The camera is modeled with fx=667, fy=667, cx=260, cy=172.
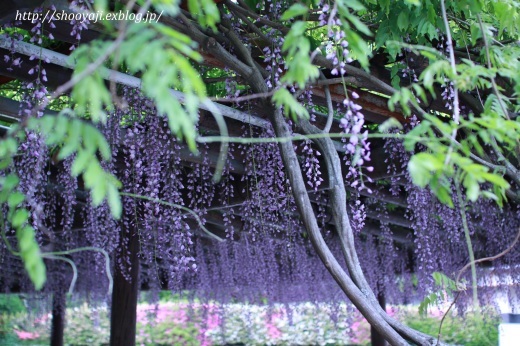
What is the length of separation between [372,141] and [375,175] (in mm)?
229

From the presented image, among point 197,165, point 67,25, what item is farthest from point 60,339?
point 67,25

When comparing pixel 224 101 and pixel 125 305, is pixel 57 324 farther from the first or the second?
pixel 224 101

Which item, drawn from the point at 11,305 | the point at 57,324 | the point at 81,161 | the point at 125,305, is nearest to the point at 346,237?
the point at 81,161

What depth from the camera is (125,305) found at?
222 inches

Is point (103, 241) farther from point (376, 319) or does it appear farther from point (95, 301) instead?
point (95, 301)

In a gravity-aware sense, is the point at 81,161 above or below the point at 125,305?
above

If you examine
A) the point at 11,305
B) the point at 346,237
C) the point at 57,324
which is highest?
the point at 346,237

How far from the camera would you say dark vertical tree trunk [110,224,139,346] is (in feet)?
18.2

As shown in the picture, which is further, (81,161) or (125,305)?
(125,305)

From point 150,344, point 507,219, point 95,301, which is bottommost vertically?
point 150,344

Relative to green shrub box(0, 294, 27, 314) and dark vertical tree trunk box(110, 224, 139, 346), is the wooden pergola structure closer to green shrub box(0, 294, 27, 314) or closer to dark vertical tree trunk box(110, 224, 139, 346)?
dark vertical tree trunk box(110, 224, 139, 346)

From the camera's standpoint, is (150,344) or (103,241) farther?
(150,344)

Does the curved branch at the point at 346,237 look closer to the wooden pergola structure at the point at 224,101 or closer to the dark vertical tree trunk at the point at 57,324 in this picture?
the wooden pergola structure at the point at 224,101

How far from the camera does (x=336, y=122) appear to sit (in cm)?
392
